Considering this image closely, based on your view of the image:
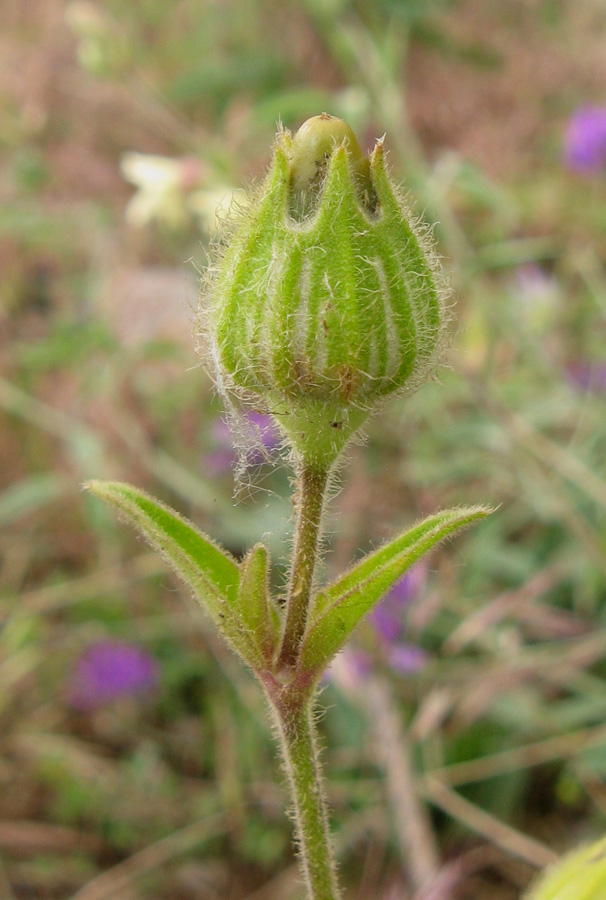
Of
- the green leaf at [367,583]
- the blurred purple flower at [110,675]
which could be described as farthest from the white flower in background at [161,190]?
the green leaf at [367,583]

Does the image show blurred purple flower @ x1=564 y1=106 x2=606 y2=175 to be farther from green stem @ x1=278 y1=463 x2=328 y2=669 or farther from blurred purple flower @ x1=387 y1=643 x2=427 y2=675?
green stem @ x1=278 y1=463 x2=328 y2=669

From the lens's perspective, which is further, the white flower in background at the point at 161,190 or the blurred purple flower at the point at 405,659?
the white flower in background at the point at 161,190

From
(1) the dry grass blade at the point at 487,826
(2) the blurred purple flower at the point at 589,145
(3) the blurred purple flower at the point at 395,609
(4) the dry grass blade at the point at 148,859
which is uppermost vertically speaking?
(2) the blurred purple flower at the point at 589,145

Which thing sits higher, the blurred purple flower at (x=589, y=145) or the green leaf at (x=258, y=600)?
the blurred purple flower at (x=589, y=145)

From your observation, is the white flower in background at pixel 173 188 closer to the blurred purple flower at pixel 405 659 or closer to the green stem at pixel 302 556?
the blurred purple flower at pixel 405 659

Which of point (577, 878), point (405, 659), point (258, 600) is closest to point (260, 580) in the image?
point (258, 600)

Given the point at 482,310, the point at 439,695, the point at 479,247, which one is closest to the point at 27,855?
the point at 439,695

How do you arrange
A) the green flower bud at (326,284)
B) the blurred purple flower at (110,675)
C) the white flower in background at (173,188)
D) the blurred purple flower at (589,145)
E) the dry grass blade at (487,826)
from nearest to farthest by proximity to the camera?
the green flower bud at (326,284) → the dry grass blade at (487,826) → the blurred purple flower at (110,675) → the white flower in background at (173,188) → the blurred purple flower at (589,145)
